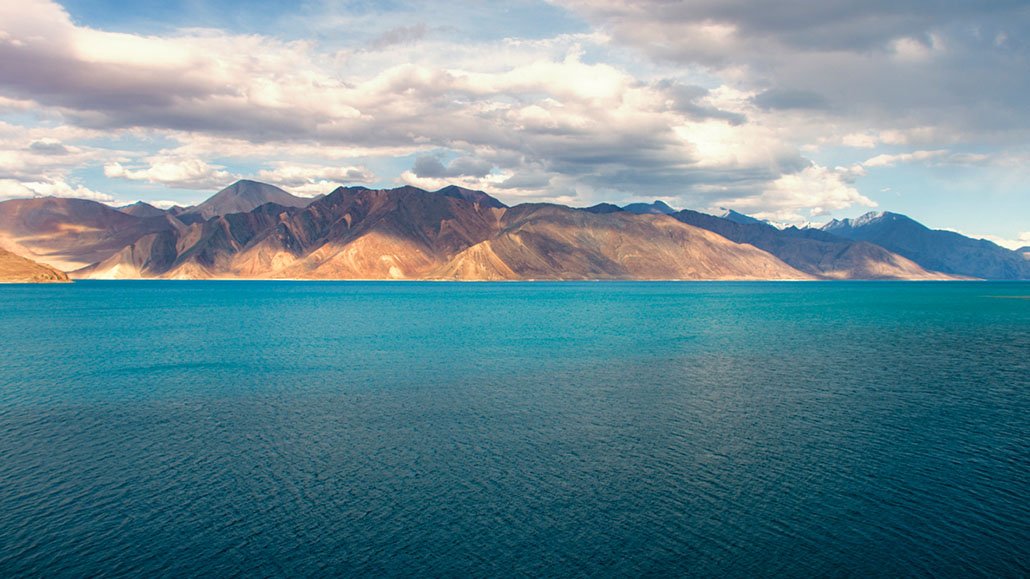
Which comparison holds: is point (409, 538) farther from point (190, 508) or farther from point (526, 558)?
point (190, 508)

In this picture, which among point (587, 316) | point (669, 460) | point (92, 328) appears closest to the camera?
point (669, 460)

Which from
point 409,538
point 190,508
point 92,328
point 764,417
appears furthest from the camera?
point 92,328

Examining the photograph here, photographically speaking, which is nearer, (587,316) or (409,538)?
(409,538)

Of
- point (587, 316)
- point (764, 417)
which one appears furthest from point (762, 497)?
point (587, 316)

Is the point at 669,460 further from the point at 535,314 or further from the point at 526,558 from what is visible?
the point at 535,314

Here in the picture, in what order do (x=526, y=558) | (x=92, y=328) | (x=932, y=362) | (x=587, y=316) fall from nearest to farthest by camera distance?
(x=526, y=558), (x=932, y=362), (x=92, y=328), (x=587, y=316)

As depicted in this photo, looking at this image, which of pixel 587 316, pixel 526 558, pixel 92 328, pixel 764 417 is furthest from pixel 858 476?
pixel 92 328
